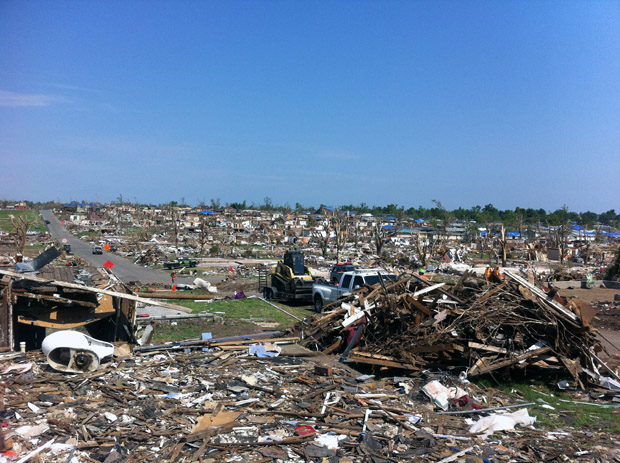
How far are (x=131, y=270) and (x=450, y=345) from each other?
111 ft

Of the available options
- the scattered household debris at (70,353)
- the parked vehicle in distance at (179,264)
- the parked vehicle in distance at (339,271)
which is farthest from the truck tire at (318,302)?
the parked vehicle in distance at (179,264)

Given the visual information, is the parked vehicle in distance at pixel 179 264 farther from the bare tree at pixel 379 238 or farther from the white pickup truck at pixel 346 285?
the white pickup truck at pixel 346 285

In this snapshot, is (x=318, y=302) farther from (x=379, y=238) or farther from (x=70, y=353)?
(x=379, y=238)

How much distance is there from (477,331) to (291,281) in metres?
12.9

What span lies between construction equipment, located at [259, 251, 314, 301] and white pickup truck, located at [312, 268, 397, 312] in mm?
2263

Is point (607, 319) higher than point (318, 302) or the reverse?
the reverse

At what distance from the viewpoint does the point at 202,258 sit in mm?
49156

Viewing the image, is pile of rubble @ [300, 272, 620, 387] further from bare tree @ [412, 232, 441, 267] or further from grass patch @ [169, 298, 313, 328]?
bare tree @ [412, 232, 441, 267]

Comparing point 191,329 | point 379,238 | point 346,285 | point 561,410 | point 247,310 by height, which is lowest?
point 247,310

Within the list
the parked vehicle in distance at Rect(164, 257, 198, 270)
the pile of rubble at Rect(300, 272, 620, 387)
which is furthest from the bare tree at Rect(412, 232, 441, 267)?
the pile of rubble at Rect(300, 272, 620, 387)

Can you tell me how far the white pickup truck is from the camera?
56.0 ft

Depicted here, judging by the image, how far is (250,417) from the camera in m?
7.50

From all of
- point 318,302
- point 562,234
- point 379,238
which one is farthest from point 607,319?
point 562,234

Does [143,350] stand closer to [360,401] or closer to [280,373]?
[280,373]
